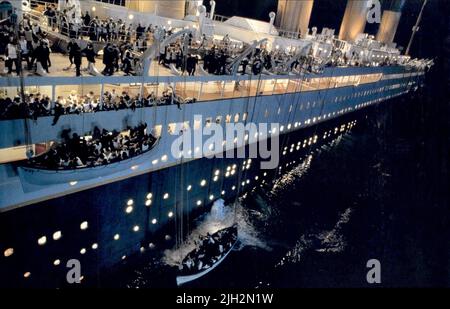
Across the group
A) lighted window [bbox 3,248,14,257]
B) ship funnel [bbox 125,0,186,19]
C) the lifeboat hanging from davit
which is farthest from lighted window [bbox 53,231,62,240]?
ship funnel [bbox 125,0,186,19]

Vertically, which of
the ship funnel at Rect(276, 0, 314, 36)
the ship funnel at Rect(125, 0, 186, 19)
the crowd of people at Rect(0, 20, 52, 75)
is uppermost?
the ship funnel at Rect(276, 0, 314, 36)

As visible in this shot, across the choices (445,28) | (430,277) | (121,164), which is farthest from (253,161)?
(445,28)

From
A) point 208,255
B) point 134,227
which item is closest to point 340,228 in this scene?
point 208,255

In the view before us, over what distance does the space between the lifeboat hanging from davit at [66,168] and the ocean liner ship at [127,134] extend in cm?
4

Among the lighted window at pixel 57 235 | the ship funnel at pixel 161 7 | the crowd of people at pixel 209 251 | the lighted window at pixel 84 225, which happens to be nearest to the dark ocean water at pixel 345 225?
the crowd of people at pixel 209 251

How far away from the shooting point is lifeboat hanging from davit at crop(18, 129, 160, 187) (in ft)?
31.4

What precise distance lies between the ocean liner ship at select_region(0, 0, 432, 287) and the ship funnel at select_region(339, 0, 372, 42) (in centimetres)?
2180

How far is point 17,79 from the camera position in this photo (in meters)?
9.71

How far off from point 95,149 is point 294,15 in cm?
2681

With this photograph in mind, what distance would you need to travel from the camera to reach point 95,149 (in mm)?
11148

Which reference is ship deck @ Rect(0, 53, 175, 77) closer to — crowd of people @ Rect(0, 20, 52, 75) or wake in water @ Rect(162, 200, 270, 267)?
crowd of people @ Rect(0, 20, 52, 75)

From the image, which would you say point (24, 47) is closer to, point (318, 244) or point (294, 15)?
point (318, 244)

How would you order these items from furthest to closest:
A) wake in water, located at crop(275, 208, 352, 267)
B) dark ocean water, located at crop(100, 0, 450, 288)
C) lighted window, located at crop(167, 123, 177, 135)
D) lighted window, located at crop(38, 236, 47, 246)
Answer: wake in water, located at crop(275, 208, 352, 267)
dark ocean water, located at crop(100, 0, 450, 288)
lighted window, located at crop(167, 123, 177, 135)
lighted window, located at crop(38, 236, 47, 246)

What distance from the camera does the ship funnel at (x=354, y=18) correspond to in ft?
135
